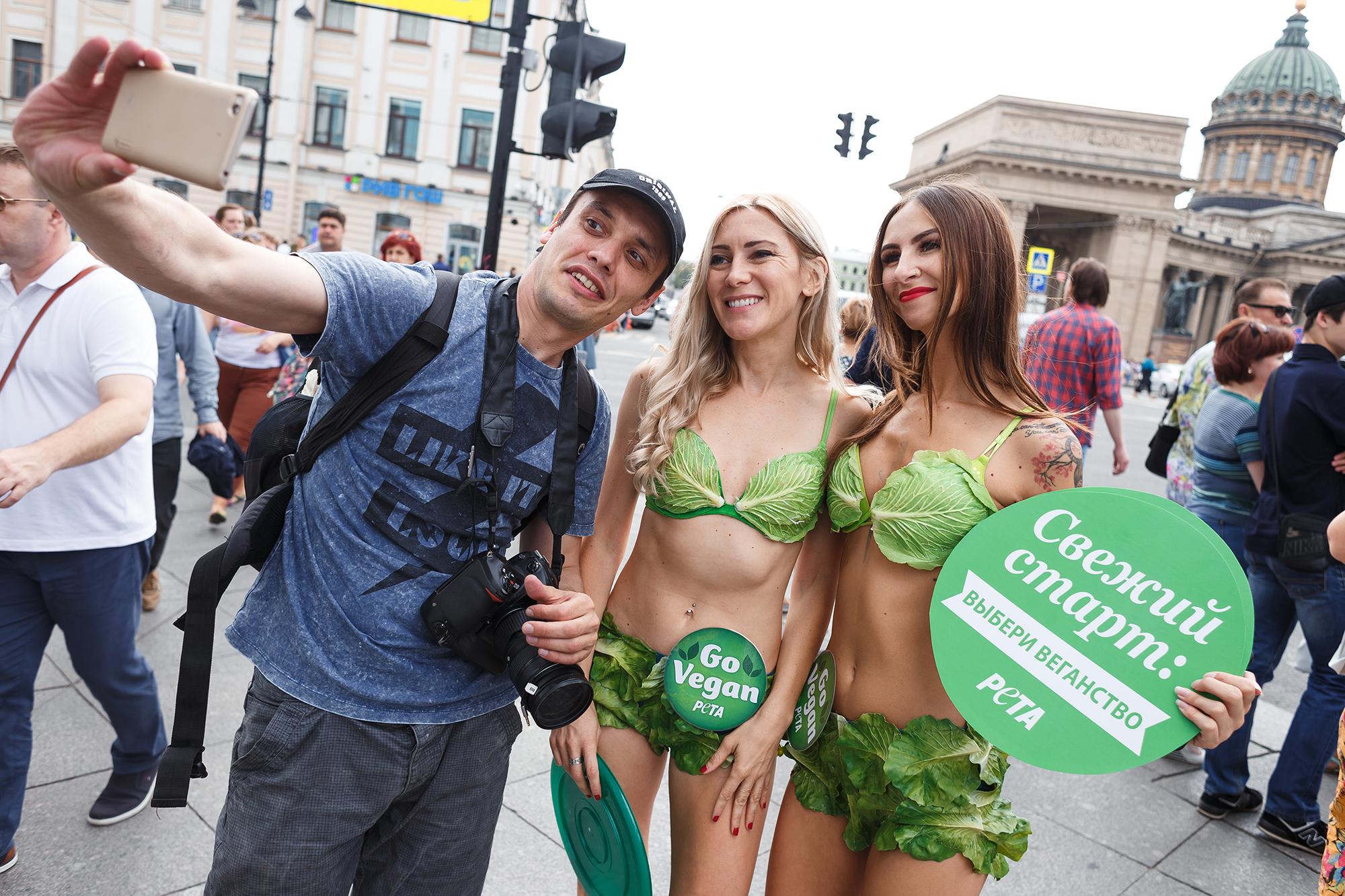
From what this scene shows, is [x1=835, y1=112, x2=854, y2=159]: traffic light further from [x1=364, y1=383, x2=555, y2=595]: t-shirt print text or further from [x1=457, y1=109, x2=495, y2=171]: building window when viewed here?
[x1=364, y1=383, x2=555, y2=595]: t-shirt print text

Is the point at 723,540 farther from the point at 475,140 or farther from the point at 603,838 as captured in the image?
the point at 475,140

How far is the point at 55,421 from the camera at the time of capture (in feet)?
8.25

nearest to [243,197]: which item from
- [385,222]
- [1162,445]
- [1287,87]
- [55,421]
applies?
[385,222]

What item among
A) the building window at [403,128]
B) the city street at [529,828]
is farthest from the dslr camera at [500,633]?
the building window at [403,128]

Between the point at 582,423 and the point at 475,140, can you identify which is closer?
the point at 582,423

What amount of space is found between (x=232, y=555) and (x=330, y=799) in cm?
48

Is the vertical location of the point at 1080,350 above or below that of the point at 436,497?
above

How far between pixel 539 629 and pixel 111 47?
107 cm

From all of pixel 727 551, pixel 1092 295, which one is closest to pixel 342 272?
pixel 727 551

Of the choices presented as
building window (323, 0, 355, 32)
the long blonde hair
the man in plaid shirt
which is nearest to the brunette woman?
the long blonde hair

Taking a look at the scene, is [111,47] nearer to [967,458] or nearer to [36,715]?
[967,458]

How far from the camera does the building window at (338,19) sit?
95.8 feet

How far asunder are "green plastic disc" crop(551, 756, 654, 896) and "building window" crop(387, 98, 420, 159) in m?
31.3

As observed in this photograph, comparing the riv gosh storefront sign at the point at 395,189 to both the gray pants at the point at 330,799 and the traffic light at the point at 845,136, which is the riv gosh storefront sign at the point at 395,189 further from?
the gray pants at the point at 330,799
